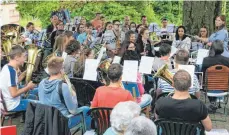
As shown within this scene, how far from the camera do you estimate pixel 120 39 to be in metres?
9.92

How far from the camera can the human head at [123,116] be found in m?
3.31

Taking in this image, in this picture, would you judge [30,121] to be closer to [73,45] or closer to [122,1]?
[73,45]

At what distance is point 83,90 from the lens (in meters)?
5.88

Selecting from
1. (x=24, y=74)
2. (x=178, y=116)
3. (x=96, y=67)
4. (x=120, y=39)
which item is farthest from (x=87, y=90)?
(x=120, y=39)

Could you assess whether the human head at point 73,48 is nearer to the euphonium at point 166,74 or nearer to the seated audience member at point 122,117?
the euphonium at point 166,74

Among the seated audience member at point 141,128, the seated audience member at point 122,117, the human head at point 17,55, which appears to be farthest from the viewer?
the human head at point 17,55

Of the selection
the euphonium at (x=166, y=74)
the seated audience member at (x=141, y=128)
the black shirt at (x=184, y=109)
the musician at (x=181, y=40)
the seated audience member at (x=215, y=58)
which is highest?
the musician at (x=181, y=40)

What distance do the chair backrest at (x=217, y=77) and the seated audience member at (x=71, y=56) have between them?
6.51 feet

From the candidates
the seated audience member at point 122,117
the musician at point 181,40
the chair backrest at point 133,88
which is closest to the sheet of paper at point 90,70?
the chair backrest at point 133,88

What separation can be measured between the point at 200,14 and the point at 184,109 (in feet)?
23.0

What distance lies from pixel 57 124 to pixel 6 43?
3480mm

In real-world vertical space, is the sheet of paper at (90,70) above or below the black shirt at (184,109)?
above

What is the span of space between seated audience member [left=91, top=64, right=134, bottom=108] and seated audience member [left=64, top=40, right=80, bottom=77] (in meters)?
1.73

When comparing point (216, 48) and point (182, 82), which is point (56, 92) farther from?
point (216, 48)
